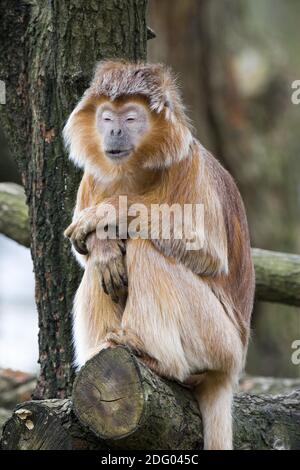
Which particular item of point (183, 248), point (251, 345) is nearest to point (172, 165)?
point (183, 248)

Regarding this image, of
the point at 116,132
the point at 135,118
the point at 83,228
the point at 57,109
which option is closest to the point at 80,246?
the point at 83,228

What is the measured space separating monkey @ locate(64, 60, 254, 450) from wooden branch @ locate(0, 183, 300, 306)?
1508mm

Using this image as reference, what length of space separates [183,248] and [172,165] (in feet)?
1.39

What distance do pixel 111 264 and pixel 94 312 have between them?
0.29 m

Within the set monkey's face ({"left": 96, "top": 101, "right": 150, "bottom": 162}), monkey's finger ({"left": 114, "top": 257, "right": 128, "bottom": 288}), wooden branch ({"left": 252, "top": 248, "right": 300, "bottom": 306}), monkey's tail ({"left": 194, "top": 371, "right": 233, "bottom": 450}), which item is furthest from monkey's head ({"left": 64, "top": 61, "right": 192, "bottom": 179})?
wooden branch ({"left": 252, "top": 248, "right": 300, "bottom": 306})

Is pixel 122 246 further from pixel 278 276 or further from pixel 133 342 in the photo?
pixel 278 276

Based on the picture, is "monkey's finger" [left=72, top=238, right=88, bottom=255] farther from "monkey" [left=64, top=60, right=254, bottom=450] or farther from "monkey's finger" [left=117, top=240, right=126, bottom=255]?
"monkey's finger" [left=117, top=240, right=126, bottom=255]

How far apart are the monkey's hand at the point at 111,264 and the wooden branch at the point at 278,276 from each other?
205 centimetres

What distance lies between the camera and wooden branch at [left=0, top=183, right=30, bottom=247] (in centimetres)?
682

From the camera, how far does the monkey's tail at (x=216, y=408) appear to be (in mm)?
4438

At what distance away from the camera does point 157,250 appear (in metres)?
4.66

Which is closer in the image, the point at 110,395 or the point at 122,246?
the point at 110,395

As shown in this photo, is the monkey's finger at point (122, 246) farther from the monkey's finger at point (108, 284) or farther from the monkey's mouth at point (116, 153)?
the monkey's mouth at point (116, 153)

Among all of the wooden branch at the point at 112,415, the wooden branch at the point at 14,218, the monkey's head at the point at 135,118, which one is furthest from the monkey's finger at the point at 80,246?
the wooden branch at the point at 14,218
